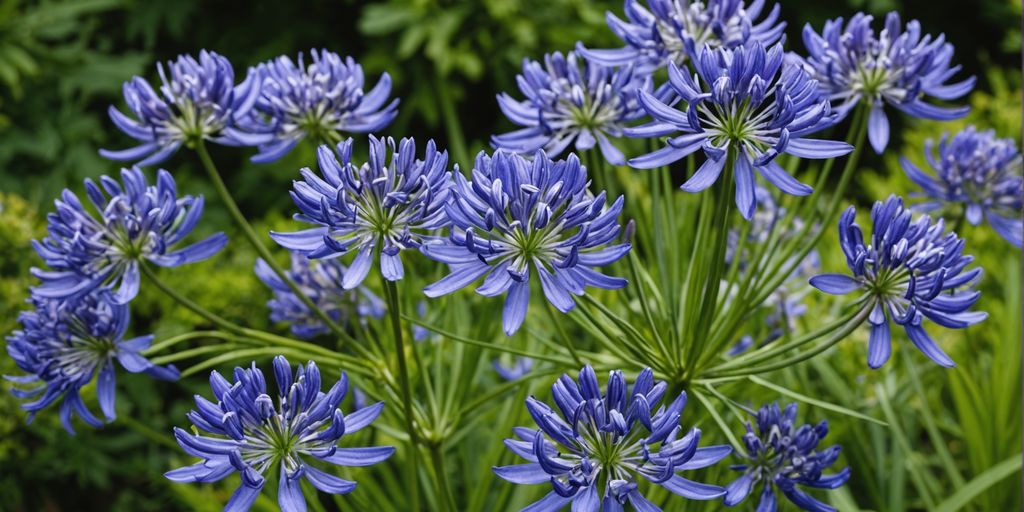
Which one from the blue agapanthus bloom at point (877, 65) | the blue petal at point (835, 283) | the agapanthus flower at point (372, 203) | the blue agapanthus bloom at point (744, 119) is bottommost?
the blue petal at point (835, 283)

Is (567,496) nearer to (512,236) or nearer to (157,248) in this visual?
(512,236)

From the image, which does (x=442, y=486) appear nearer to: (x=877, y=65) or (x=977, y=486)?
(x=877, y=65)

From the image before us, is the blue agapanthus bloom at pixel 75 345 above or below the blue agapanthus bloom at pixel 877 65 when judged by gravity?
below

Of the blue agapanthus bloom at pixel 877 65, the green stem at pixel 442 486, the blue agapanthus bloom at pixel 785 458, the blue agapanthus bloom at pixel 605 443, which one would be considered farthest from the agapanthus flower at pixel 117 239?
the blue agapanthus bloom at pixel 877 65

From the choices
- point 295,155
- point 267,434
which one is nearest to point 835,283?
point 267,434

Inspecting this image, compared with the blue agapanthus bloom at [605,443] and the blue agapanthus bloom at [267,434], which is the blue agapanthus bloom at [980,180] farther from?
the blue agapanthus bloom at [267,434]

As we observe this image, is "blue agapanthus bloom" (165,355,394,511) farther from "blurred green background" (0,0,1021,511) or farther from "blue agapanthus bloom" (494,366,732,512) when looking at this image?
"blurred green background" (0,0,1021,511)

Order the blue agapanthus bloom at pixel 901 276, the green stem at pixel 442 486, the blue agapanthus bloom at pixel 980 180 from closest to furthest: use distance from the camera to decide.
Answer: the blue agapanthus bloom at pixel 901 276 < the green stem at pixel 442 486 < the blue agapanthus bloom at pixel 980 180
